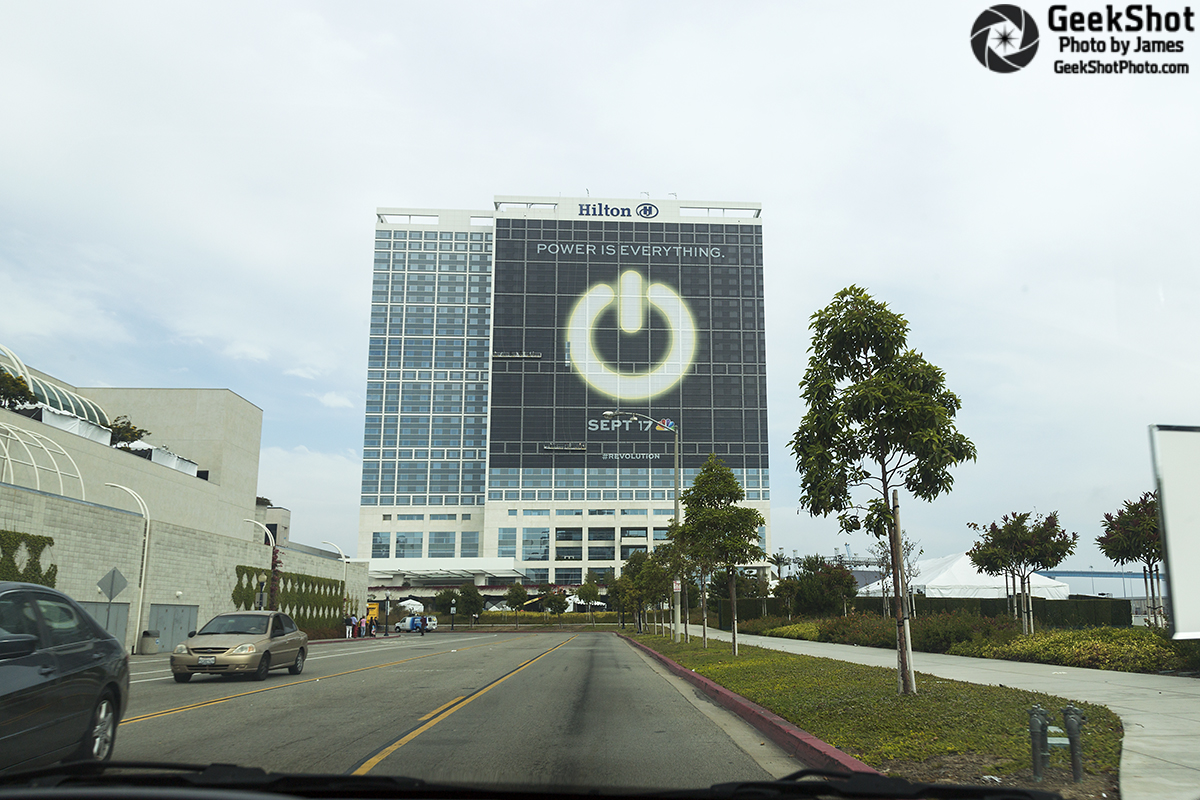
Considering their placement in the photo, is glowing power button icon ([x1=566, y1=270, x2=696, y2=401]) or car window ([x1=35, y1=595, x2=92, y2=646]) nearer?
car window ([x1=35, y1=595, x2=92, y2=646])

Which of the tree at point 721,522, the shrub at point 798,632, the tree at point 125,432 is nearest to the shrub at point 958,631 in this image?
the tree at point 721,522

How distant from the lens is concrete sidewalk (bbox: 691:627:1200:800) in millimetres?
7242

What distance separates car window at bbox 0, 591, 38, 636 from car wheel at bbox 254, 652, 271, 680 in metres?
12.3

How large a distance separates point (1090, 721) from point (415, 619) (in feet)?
247

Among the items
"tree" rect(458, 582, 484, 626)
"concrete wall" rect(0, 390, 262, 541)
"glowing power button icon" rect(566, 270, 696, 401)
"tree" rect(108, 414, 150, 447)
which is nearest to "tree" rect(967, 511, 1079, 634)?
"concrete wall" rect(0, 390, 262, 541)

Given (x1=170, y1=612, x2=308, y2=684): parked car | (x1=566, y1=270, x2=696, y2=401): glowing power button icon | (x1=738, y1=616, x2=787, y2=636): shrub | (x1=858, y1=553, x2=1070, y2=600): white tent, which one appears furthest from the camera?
(x1=566, y1=270, x2=696, y2=401): glowing power button icon

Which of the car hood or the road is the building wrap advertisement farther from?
the road

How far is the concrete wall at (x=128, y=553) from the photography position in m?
29.2

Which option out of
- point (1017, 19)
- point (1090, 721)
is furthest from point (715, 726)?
point (1017, 19)

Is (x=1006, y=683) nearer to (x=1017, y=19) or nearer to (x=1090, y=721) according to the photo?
(x=1090, y=721)

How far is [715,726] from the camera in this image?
37.5 ft

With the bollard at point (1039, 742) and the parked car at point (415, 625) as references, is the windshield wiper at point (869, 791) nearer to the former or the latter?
A: the bollard at point (1039, 742)

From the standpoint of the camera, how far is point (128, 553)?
34.7m

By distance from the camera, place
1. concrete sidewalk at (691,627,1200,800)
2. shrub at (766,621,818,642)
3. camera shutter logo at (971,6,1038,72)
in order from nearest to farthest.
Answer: concrete sidewalk at (691,627,1200,800) < camera shutter logo at (971,6,1038,72) < shrub at (766,621,818,642)
